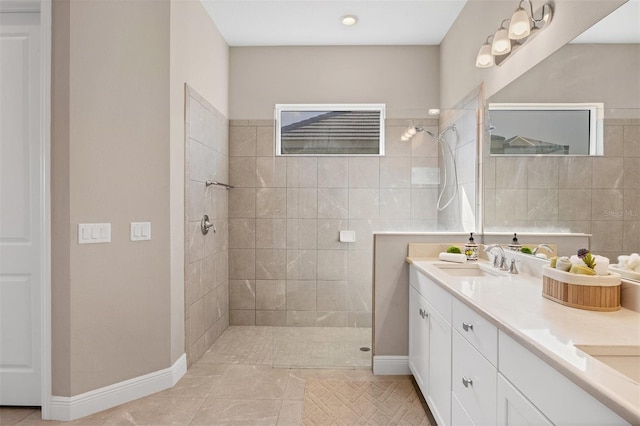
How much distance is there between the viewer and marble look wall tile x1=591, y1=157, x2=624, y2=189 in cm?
140

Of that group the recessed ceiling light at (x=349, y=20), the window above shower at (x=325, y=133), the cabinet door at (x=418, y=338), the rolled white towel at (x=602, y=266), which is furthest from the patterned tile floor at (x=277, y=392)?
the recessed ceiling light at (x=349, y=20)

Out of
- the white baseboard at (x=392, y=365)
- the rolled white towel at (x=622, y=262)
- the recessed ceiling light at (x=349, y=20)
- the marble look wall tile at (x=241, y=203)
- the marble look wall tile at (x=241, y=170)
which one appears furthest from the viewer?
the marble look wall tile at (x=241, y=170)

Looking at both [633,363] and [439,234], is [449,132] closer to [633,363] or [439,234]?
[439,234]

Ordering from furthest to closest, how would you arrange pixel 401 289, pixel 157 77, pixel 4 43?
pixel 401 289, pixel 157 77, pixel 4 43

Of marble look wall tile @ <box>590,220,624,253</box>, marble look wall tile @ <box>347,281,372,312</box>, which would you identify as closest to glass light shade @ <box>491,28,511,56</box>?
marble look wall tile @ <box>590,220,624,253</box>

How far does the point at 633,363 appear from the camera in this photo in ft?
3.25

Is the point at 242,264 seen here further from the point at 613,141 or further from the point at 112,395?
the point at 613,141

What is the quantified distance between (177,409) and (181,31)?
101 inches

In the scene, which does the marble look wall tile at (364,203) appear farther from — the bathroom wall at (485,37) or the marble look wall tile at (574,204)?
the marble look wall tile at (574,204)

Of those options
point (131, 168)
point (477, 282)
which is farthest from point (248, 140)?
point (477, 282)

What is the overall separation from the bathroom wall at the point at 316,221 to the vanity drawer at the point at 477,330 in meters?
1.14

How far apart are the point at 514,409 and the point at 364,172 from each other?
194 centimetres

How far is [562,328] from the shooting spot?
1.15m

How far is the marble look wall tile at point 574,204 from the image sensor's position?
1.57 meters
